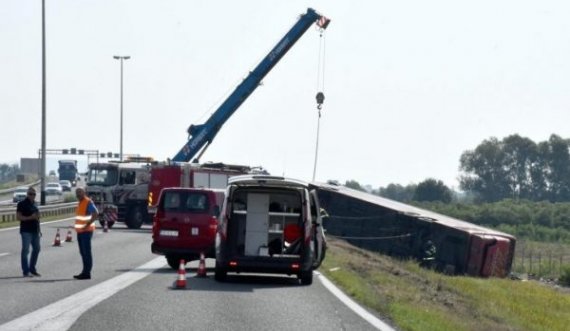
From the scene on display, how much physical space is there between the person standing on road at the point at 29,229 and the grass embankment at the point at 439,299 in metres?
5.75

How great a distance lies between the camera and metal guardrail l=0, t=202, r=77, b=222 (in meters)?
56.3

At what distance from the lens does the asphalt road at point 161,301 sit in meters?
15.0

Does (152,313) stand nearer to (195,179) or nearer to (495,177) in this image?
(195,179)

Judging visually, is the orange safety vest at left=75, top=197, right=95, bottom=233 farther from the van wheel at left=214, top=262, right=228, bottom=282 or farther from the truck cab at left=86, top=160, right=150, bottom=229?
the truck cab at left=86, top=160, right=150, bottom=229

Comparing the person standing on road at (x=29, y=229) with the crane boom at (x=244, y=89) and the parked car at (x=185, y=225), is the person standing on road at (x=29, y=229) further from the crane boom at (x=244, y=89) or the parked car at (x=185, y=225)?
the crane boom at (x=244, y=89)

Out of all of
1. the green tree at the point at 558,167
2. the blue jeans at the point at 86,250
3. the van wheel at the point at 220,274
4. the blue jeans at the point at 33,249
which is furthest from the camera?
the green tree at the point at 558,167

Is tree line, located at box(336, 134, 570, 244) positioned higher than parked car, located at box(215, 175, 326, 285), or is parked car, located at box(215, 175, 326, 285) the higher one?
parked car, located at box(215, 175, 326, 285)

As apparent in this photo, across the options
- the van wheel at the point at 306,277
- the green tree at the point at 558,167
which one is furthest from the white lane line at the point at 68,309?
the green tree at the point at 558,167

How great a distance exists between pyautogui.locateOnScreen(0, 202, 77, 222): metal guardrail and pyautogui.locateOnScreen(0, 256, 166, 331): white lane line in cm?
3439

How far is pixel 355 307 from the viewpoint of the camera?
59.1 feet

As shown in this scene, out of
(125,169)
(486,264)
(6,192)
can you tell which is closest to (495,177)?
(6,192)

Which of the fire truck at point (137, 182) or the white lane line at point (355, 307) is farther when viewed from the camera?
the fire truck at point (137, 182)

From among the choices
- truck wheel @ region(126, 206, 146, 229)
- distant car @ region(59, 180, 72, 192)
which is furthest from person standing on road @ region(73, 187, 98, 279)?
distant car @ region(59, 180, 72, 192)

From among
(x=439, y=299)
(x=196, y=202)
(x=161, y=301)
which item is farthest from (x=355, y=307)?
(x=196, y=202)
